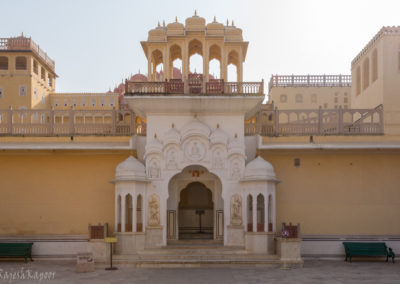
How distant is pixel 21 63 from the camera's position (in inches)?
1752

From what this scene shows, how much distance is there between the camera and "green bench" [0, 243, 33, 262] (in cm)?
1769

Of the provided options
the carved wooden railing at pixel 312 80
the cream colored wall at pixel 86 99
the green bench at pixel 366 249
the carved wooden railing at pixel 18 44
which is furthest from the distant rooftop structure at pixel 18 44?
the green bench at pixel 366 249

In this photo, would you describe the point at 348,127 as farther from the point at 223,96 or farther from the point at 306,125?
the point at 223,96

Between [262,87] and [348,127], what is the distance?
482 cm

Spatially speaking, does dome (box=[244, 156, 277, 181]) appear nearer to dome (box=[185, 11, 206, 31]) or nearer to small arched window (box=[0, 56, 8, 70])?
dome (box=[185, 11, 206, 31])

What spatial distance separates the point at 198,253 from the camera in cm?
1730

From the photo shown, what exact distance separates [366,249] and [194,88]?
9353 millimetres

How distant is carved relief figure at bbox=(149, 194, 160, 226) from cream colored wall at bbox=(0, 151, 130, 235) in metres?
1.87

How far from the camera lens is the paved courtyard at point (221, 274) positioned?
14.3 meters

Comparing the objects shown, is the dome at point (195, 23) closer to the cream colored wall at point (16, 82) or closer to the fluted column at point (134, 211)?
the fluted column at point (134, 211)

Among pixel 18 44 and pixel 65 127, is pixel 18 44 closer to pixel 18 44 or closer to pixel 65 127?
pixel 18 44

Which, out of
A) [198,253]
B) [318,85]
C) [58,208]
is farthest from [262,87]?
[318,85]

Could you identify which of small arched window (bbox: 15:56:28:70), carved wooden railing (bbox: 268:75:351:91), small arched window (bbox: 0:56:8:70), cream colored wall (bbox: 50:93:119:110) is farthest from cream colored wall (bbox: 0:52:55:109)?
carved wooden railing (bbox: 268:75:351:91)

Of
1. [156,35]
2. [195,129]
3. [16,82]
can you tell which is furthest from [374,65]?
[16,82]
